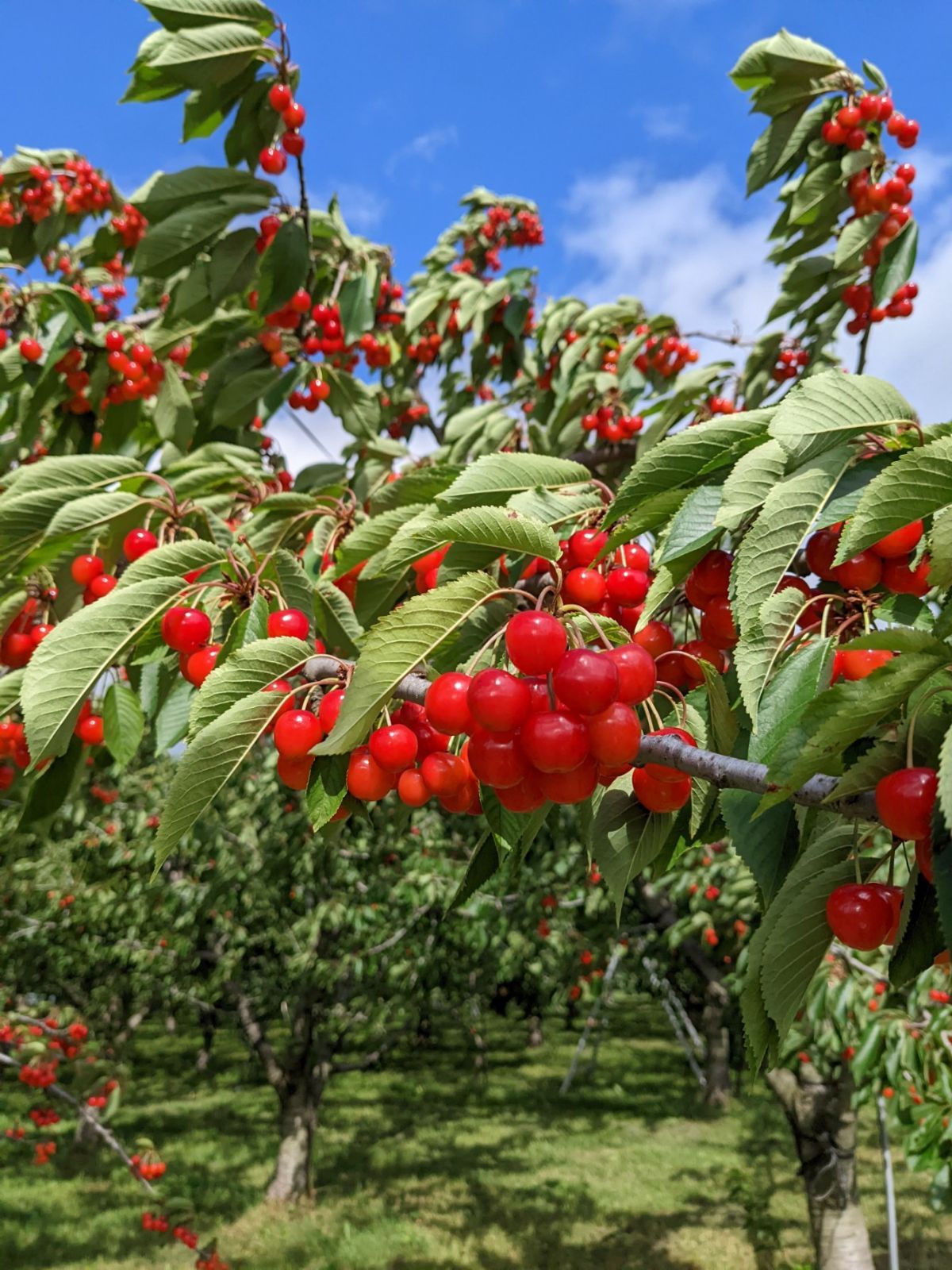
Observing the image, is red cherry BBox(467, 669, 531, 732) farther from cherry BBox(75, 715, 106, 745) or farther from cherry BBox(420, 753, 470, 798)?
cherry BBox(75, 715, 106, 745)

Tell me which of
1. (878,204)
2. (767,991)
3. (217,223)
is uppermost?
(878,204)

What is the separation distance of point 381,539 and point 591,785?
0.67 m

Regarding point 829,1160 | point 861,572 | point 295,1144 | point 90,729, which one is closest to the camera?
point 861,572

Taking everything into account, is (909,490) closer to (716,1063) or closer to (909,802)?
(909,802)

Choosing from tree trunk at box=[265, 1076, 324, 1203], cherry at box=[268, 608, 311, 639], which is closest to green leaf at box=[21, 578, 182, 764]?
cherry at box=[268, 608, 311, 639]

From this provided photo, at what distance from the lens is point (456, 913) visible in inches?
318

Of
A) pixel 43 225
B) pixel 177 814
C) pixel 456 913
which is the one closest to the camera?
pixel 177 814

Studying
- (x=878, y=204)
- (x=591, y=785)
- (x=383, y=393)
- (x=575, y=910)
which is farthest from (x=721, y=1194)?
(x=591, y=785)

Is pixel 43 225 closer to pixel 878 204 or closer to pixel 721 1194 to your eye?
pixel 878 204

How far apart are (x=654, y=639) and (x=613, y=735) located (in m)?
0.32

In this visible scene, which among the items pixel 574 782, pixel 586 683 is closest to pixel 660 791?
pixel 574 782

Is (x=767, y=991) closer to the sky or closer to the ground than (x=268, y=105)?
closer to the ground

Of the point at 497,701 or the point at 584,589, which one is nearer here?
the point at 497,701

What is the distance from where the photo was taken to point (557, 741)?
0.83 metres
